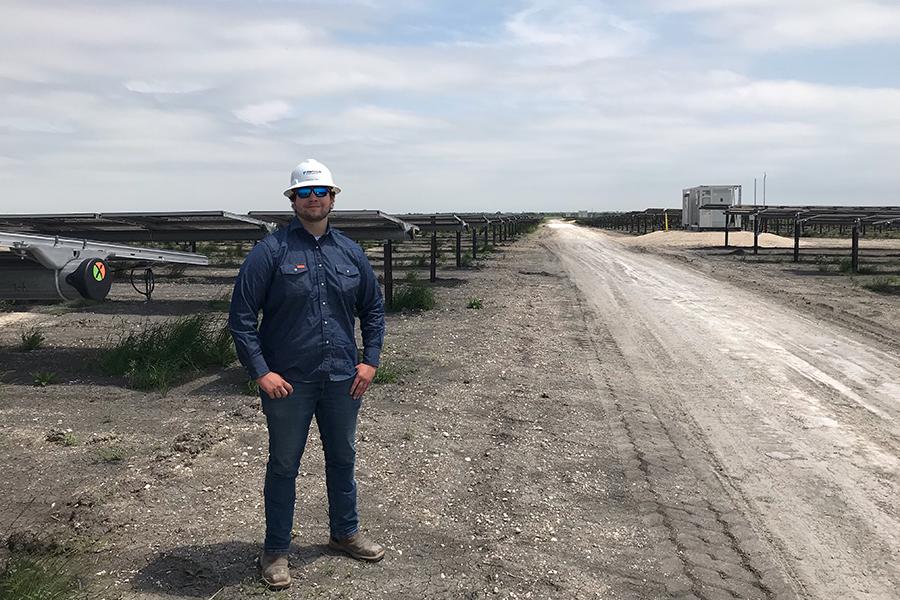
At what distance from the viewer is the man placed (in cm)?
375

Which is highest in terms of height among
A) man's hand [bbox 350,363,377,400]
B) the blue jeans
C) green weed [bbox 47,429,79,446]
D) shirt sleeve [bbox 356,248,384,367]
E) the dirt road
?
shirt sleeve [bbox 356,248,384,367]

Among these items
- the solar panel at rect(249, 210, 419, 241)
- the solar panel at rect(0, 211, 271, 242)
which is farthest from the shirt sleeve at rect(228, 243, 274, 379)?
the solar panel at rect(249, 210, 419, 241)

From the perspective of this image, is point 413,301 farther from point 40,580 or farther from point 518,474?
point 40,580

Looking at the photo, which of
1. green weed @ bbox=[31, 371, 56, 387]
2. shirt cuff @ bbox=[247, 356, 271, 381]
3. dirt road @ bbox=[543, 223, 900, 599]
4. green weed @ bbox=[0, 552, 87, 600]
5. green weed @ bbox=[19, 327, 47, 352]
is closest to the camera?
green weed @ bbox=[0, 552, 87, 600]

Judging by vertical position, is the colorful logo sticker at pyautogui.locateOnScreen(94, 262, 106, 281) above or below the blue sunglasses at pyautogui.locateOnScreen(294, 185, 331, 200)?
below

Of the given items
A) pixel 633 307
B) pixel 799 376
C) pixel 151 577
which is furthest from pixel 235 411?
pixel 633 307

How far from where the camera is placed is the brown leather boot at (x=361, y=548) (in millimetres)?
4121

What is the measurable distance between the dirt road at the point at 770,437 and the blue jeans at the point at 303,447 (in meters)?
1.97

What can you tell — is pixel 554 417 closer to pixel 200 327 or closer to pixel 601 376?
pixel 601 376

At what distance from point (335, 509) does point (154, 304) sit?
532 inches

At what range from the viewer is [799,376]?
8.69 metres

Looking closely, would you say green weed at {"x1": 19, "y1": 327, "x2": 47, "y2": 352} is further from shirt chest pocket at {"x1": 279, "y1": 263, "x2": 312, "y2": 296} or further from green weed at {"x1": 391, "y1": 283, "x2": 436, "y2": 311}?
shirt chest pocket at {"x1": 279, "y1": 263, "x2": 312, "y2": 296}

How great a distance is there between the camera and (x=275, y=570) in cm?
383

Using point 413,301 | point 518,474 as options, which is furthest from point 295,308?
point 413,301
